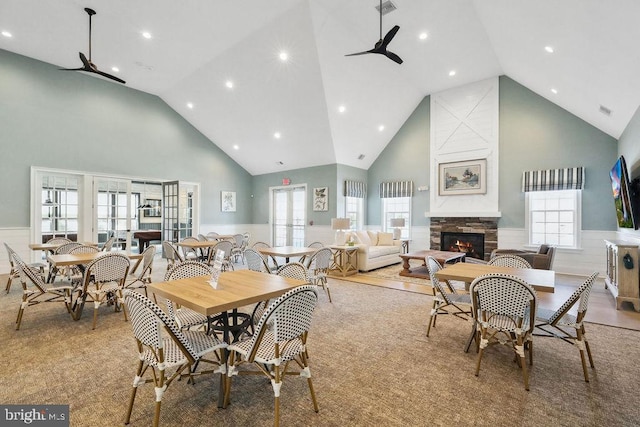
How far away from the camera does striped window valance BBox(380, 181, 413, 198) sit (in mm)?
9179

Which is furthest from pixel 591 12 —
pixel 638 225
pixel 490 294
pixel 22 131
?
pixel 22 131

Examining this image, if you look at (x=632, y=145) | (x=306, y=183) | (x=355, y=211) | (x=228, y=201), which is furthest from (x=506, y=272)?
(x=228, y=201)

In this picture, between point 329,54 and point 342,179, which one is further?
point 342,179

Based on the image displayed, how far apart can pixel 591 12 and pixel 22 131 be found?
1013 cm

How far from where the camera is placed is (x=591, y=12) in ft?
11.1

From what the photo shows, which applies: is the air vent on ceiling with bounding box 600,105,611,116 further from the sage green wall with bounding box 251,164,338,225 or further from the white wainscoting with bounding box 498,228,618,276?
the sage green wall with bounding box 251,164,338,225

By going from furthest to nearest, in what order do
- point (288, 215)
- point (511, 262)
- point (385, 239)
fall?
point (288, 215), point (385, 239), point (511, 262)

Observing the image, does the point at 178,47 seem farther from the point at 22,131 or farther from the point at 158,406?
the point at 158,406

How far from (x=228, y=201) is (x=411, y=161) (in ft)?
20.5

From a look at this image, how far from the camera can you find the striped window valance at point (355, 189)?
914 cm

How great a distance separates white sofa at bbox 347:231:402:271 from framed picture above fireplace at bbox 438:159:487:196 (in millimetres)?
2059

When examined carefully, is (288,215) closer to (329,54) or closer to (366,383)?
(329,54)

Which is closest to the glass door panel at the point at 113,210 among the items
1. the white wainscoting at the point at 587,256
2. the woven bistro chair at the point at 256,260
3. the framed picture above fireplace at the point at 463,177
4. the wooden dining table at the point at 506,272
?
the woven bistro chair at the point at 256,260

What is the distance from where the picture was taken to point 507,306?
2414mm
